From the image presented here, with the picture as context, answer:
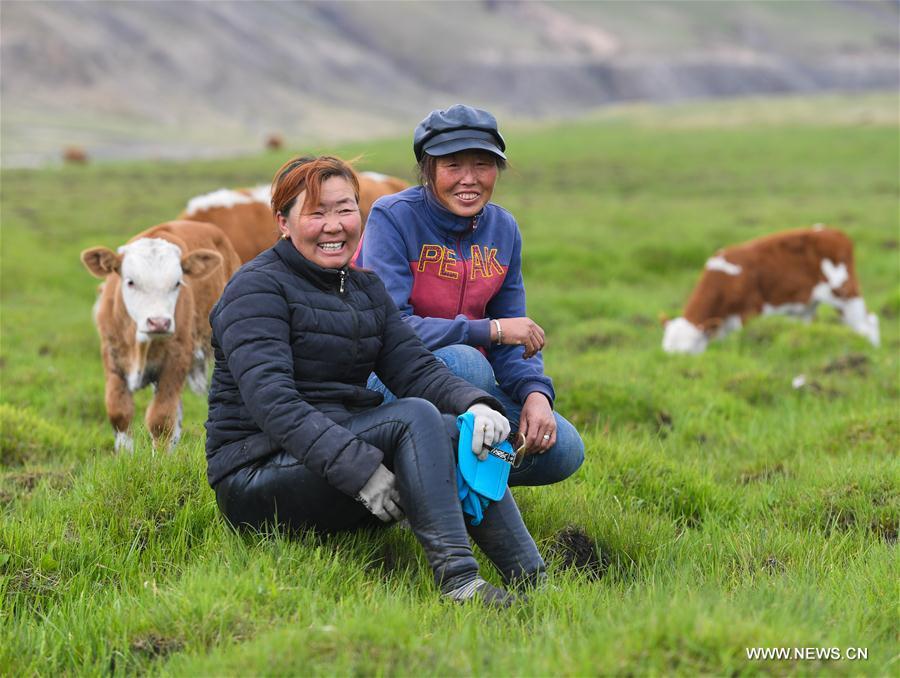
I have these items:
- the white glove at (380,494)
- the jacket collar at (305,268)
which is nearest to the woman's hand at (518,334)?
the jacket collar at (305,268)

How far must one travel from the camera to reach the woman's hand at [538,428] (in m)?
4.05

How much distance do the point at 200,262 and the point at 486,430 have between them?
3429 millimetres

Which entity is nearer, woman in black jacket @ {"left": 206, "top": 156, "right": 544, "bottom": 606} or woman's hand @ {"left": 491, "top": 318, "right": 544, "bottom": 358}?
woman in black jacket @ {"left": 206, "top": 156, "right": 544, "bottom": 606}

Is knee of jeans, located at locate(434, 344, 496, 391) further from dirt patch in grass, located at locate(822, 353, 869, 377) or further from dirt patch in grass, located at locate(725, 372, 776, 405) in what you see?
dirt patch in grass, located at locate(822, 353, 869, 377)

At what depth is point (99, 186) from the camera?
27.9 meters

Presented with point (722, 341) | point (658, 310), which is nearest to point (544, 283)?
point (658, 310)

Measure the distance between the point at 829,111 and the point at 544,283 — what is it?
7474 cm

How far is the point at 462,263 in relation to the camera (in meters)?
4.54

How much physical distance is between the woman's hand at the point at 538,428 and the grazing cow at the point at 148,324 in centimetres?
248

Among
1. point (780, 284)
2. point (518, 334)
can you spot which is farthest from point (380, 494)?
point (780, 284)

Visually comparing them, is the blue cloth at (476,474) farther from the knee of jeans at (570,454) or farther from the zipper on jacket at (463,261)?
the zipper on jacket at (463,261)

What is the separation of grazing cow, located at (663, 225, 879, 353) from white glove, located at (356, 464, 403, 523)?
21.9 ft

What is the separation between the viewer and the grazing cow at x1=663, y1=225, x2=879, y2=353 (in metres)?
10.1

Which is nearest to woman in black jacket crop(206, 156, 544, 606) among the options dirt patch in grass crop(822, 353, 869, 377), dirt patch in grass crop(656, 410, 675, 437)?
dirt patch in grass crop(656, 410, 675, 437)
